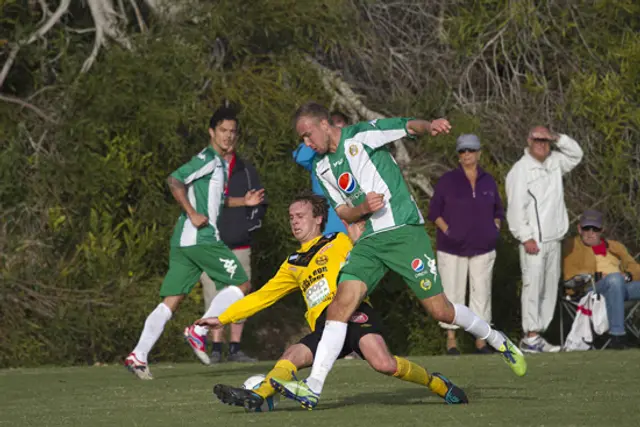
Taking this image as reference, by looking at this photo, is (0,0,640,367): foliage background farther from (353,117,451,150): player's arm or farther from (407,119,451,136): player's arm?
(407,119,451,136): player's arm

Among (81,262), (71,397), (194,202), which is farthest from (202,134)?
(71,397)

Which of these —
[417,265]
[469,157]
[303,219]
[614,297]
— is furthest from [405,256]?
[614,297]

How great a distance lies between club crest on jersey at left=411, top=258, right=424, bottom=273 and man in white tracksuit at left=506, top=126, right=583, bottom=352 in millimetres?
5820

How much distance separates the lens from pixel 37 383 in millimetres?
10773

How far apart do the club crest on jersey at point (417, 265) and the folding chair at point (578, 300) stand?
6.27m

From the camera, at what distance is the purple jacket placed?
45.4 feet

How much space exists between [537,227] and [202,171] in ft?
12.2

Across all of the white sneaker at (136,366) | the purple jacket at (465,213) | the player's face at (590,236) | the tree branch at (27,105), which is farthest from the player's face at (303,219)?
the tree branch at (27,105)

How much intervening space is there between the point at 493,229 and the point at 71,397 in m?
5.70

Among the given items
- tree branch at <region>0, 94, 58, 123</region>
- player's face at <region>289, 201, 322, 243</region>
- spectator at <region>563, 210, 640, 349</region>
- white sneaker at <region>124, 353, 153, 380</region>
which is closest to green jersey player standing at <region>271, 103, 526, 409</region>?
player's face at <region>289, 201, 322, 243</region>

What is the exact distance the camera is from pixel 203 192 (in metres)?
12.2

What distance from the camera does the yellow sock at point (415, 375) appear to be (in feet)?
25.8

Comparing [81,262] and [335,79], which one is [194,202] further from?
[335,79]

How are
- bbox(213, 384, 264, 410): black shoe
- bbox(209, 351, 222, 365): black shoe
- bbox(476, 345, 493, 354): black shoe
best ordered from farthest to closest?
bbox(476, 345, 493, 354): black shoe
bbox(209, 351, 222, 365): black shoe
bbox(213, 384, 264, 410): black shoe
